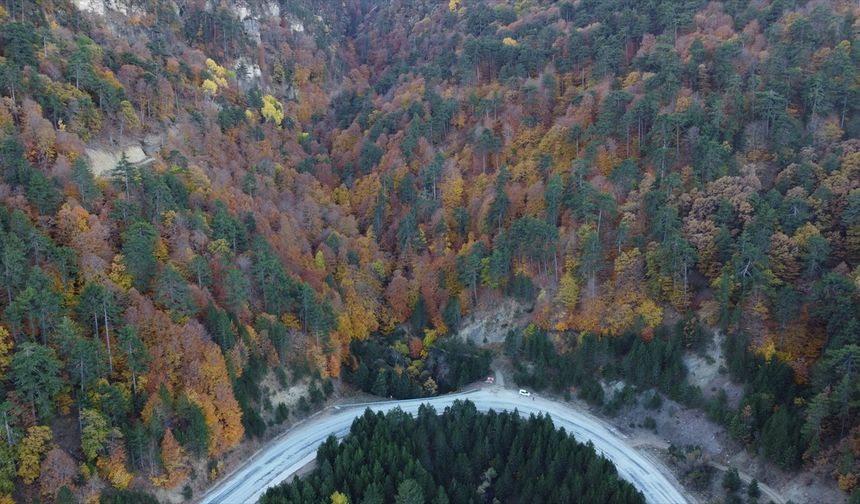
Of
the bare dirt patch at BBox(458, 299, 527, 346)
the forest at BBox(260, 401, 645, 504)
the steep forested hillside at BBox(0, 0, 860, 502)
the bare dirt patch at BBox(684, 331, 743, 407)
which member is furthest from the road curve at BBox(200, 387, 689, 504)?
the bare dirt patch at BBox(684, 331, 743, 407)

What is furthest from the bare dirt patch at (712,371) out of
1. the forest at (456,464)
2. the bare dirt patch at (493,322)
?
the bare dirt patch at (493,322)

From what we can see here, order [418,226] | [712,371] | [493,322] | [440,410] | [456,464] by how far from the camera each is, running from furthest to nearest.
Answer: [418,226], [493,322], [440,410], [712,371], [456,464]

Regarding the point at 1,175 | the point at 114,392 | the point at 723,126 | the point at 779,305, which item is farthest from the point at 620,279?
the point at 1,175

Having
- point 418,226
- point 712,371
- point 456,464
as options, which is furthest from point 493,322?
point 712,371

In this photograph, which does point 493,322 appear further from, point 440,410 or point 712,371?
point 712,371

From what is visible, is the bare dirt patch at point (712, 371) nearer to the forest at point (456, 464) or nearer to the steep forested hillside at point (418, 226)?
the steep forested hillside at point (418, 226)

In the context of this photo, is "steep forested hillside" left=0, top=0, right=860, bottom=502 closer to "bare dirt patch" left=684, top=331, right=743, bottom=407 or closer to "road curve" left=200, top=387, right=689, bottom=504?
"bare dirt patch" left=684, top=331, right=743, bottom=407
